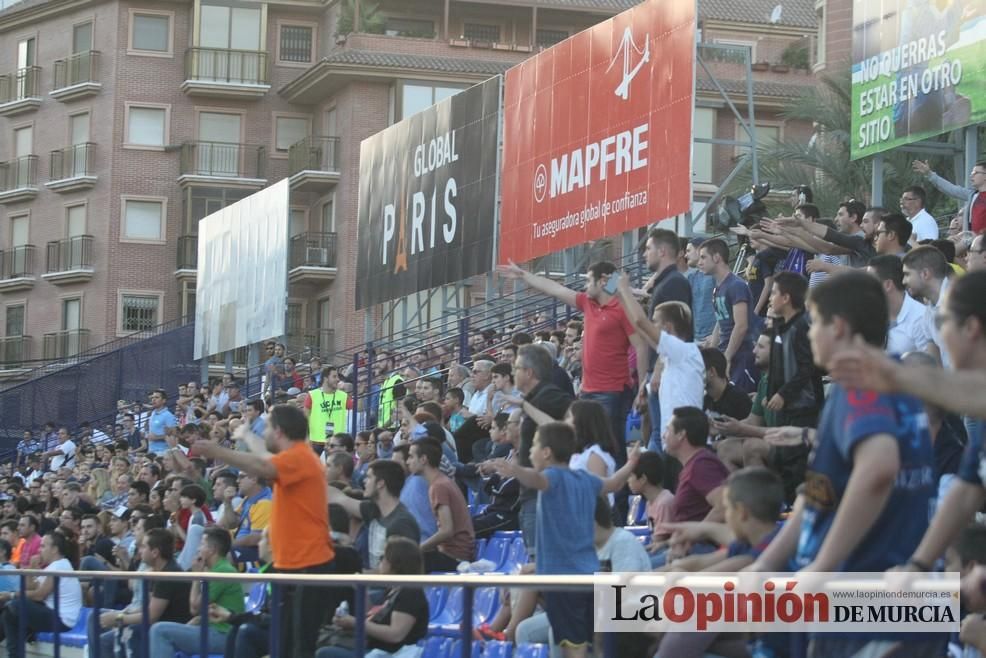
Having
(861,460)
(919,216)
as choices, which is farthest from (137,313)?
(861,460)

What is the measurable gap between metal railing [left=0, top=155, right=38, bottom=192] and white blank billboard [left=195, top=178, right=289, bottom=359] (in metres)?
21.1

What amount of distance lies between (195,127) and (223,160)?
1.44 m

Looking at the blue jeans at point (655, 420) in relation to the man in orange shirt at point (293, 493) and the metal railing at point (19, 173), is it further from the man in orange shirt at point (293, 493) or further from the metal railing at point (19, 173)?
the metal railing at point (19, 173)

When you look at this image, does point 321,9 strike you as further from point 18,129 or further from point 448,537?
point 448,537

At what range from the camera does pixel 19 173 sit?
2272 inches

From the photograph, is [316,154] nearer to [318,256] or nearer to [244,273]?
[318,256]

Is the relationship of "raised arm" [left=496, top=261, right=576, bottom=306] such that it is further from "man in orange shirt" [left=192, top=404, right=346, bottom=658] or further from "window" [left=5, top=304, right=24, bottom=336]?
"window" [left=5, top=304, right=24, bottom=336]

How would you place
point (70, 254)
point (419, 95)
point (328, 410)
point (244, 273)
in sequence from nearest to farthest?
1. point (328, 410)
2. point (244, 273)
3. point (419, 95)
4. point (70, 254)

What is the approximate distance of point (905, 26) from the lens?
1977 centimetres

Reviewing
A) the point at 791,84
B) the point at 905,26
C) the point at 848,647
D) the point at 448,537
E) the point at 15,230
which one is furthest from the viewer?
the point at 15,230

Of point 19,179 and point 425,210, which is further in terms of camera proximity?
point 19,179

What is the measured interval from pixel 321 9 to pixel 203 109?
16.1 ft

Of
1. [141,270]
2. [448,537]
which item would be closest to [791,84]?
[141,270]

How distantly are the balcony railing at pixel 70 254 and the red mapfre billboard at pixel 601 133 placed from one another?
30797 mm
